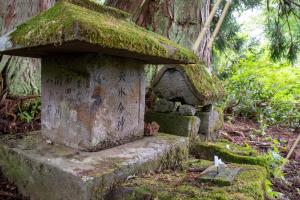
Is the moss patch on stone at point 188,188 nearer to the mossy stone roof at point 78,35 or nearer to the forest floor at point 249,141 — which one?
the forest floor at point 249,141

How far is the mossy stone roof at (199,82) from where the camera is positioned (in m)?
2.84

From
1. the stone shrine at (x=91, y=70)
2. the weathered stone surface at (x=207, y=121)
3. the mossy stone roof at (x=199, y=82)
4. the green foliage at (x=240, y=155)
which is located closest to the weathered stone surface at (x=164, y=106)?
the mossy stone roof at (x=199, y=82)

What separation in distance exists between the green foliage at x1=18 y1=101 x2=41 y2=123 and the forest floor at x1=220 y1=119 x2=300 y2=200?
2.72 meters

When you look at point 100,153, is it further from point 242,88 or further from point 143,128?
point 242,88

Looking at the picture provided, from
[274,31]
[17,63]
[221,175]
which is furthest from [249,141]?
[17,63]

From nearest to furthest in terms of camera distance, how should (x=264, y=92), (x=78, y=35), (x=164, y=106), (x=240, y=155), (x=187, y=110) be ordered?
1. (x=78, y=35)
2. (x=240, y=155)
3. (x=187, y=110)
4. (x=164, y=106)
5. (x=264, y=92)

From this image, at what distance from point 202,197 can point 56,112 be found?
1394mm

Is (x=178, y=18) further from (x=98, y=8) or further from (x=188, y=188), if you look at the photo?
(x=188, y=188)

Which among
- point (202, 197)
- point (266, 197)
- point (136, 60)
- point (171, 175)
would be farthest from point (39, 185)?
point (266, 197)

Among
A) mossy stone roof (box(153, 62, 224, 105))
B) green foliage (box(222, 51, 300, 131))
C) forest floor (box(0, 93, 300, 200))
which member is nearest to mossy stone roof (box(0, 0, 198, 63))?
mossy stone roof (box(153, 62, 224, 105))

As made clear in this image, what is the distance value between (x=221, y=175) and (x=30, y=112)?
2.66 m

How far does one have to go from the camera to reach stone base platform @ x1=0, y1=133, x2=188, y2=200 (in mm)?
1621

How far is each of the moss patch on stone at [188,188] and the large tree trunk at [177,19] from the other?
7.75ft

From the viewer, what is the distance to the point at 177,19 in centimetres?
422
